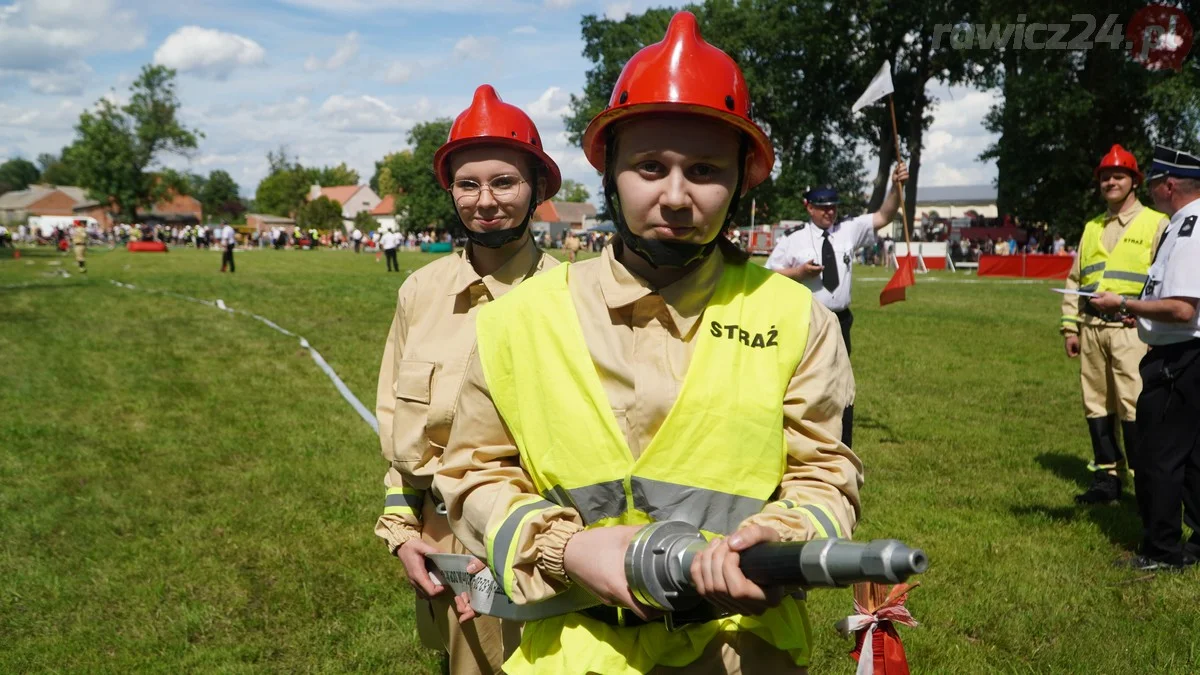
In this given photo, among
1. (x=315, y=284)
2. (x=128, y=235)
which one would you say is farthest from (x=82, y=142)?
(x=315, y=284)

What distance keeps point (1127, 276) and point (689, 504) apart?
22.8 feet

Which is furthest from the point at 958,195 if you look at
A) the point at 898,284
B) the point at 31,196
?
Answer: the point at 31,196

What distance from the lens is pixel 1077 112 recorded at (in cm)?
3772

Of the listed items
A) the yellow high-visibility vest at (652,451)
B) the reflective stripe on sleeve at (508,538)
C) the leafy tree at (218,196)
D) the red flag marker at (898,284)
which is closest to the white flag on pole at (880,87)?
the red flag marker at (898,284)

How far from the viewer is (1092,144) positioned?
40750 mm

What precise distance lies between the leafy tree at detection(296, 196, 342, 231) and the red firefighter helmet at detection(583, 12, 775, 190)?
123092 mm

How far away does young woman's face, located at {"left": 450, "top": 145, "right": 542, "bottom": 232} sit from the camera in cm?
378

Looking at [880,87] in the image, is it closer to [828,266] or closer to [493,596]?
[828,266]

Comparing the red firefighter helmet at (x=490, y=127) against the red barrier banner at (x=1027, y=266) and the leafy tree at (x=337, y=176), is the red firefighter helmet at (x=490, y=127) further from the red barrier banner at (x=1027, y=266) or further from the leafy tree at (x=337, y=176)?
the leafy tree at (x=337, y=176)

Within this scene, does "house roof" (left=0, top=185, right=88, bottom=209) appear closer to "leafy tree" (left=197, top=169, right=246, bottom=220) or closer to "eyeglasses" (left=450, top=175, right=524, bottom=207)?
"leafy tree" (left=197, top=169, right=246, bottom=220)

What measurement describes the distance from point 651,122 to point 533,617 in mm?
1155

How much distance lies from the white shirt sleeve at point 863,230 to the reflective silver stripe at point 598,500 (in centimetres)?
761

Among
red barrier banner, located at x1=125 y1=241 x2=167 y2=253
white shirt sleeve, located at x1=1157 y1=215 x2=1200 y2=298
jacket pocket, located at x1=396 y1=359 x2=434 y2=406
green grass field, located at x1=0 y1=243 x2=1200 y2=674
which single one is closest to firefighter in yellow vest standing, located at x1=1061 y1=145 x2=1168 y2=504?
green grass field, located at x1=0 y1=243 x2=1200 y2=674

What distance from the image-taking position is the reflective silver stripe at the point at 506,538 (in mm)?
2062
